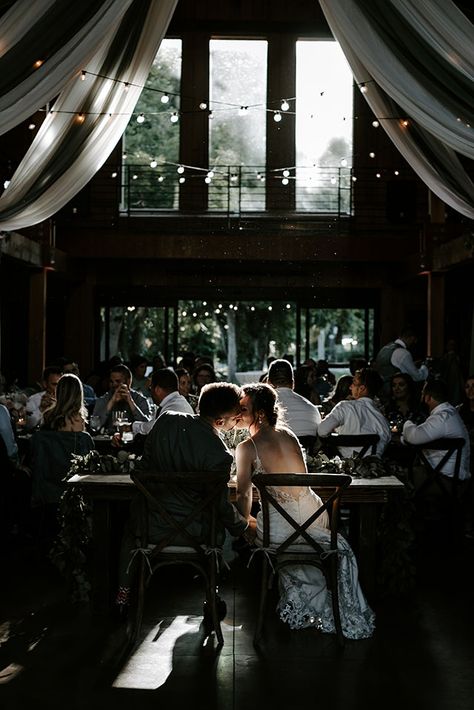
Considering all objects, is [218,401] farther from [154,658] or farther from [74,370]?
[74,370]

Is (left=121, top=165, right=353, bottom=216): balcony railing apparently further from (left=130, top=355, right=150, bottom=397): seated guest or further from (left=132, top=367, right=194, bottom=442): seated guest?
(left=132, top=367, right=194, bottom=442): seated guest

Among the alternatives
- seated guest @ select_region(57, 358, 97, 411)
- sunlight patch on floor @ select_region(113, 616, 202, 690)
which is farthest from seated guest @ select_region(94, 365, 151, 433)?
sunlight patch on floor @ select_region(113, 616, 202, 690)

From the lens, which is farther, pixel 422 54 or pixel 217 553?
pixel 422 54

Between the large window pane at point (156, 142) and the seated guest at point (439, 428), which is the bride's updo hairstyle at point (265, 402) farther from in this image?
the large window pane at point (156, 142)

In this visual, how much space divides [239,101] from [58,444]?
44.1ft

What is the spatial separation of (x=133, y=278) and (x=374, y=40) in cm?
1258

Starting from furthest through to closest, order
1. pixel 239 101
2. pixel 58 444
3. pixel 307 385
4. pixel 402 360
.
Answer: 1. pixel 239 101
2. pixel 307 385
3. pixel 402 360
4. pixel 58 444

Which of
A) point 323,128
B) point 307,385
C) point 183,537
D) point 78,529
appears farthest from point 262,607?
point 323,128

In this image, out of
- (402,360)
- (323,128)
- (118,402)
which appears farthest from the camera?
(323,128)

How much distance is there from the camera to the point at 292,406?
8.22 m

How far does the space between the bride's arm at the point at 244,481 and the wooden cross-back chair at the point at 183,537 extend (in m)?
0.34

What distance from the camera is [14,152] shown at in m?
18.3

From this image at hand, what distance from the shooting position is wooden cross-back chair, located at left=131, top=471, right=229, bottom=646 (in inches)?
198

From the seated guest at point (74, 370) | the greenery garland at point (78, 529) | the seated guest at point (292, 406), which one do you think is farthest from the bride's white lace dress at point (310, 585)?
the seated guest at point (74, 370)
